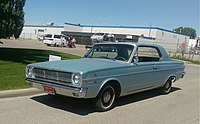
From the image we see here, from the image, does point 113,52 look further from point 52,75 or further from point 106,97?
point 52,75

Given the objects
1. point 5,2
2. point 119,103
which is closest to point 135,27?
point 5,2

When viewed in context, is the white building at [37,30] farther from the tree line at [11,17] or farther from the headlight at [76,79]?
the headlight at [76,79]

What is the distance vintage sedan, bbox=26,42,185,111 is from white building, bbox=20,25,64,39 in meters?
58.7

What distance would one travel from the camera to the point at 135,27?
2354 inches

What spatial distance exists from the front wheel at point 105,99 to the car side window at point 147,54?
155cm

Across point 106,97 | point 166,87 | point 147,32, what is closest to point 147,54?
point 166,87

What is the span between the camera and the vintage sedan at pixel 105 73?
587 centimetres

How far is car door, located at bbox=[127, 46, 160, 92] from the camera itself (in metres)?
7.22

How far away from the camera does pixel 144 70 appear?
7.58 meters

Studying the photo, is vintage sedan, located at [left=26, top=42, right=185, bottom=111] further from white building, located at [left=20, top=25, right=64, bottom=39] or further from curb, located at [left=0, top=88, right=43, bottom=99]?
white building, located at [left=20, top=25, right=64, bottom=39]

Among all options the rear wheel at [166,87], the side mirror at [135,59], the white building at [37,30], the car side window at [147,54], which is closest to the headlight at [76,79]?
the side mirror at [135,59]

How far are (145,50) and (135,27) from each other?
52.1m

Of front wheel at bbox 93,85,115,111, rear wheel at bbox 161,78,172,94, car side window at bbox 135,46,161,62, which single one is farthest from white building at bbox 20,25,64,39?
front wheel at bbox 93,85,115,111

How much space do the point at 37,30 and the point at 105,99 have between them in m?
69.1
